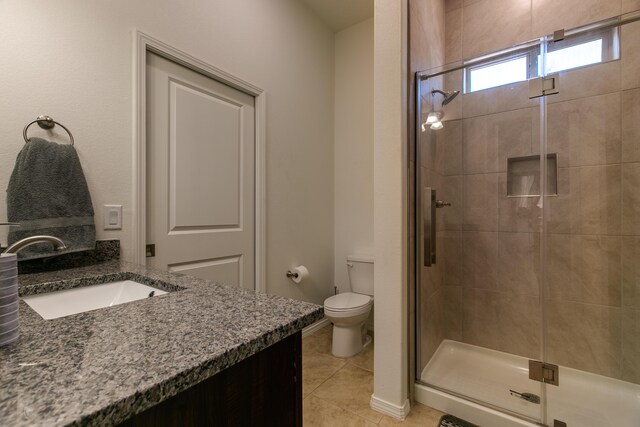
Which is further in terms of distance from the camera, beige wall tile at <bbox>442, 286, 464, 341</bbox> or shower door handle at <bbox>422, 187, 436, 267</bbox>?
beige wall tile at <bbox>442, 286, 464, 341</bbox>

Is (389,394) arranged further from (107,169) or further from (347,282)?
(107,169)

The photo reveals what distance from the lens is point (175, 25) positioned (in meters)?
1.60

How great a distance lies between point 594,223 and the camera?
1.75m

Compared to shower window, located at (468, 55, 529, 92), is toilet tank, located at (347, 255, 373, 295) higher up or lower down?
lower down

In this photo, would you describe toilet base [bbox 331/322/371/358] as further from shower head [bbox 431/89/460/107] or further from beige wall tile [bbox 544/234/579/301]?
shower head [bbox 431/89/460/107]

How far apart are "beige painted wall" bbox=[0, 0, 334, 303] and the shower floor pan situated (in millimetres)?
1196

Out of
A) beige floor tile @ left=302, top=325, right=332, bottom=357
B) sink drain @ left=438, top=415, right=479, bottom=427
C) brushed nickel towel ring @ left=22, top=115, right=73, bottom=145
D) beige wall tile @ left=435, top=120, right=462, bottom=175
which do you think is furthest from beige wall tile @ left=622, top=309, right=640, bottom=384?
brushed nickel towel ring @ left=22, top=115, right=73, bottom=145

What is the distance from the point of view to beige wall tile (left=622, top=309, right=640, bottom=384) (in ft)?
5.30

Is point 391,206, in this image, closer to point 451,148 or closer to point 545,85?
point 451,148

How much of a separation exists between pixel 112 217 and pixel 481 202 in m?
2.28

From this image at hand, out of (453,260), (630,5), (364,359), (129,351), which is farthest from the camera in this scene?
(453,260)

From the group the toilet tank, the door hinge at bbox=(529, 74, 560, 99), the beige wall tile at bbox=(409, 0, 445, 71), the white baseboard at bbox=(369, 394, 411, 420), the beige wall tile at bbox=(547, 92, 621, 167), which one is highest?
the beige wall tile at bbox=(409, 0, 445, 71)

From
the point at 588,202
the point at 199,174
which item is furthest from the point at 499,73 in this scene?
the point at 199,174

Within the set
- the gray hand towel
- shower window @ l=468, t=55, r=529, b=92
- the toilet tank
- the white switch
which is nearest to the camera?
the gray hand towel
